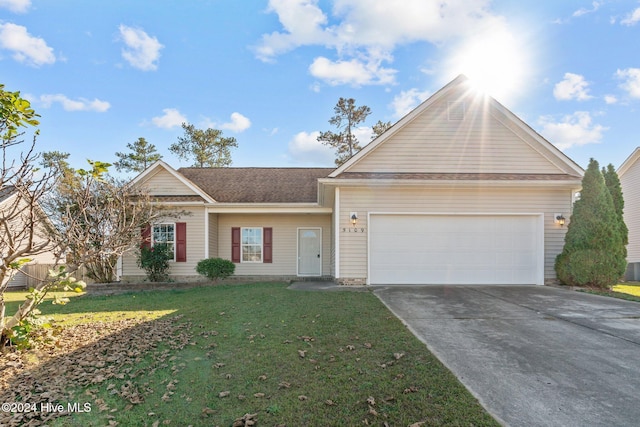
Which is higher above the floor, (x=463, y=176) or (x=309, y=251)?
(x=463, y=176)

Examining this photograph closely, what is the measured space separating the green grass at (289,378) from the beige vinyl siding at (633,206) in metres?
17.0

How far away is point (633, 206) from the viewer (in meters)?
17.3

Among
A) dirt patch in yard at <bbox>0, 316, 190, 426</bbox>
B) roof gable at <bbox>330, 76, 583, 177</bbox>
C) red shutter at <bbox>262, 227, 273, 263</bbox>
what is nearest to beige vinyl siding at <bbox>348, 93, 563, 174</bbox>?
roof gable at <bbox>330, 76, 583, 177</bbox>

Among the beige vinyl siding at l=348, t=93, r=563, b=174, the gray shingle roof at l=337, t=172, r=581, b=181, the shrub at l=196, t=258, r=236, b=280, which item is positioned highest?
the beige vinyl siding at l=348, t=93, r=563, b=174

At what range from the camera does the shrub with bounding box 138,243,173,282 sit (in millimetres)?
13125

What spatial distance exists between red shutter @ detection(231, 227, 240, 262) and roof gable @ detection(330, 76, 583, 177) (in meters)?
6.21

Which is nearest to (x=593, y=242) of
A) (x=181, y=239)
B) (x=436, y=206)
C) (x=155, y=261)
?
(x=436, y=206)

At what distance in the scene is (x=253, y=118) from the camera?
20906 mm

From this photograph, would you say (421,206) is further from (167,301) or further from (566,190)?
(167,301)

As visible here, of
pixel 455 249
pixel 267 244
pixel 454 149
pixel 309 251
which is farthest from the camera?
pixel 309 251

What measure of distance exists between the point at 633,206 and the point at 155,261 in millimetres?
21810

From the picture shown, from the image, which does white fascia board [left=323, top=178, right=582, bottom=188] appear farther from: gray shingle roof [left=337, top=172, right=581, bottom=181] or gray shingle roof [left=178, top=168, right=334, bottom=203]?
gray shingle roof [left=178, top=168, right=334, bottom=203]

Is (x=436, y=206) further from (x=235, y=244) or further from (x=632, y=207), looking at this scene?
(x=632, y=207)

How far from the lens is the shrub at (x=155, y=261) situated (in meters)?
13.1
